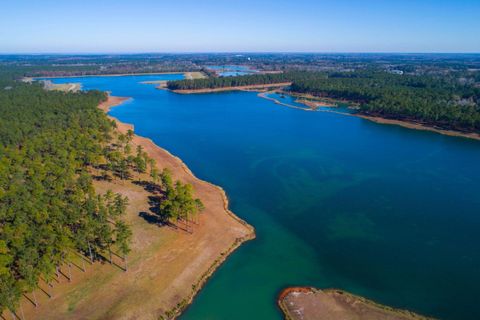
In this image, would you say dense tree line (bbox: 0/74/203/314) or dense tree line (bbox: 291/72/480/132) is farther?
dense tree line (bbox: 291/72/480/132)

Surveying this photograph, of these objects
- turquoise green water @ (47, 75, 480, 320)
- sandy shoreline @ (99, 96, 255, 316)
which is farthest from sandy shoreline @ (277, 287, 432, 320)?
sandy shoreline @ (99, 96, 255, 316)

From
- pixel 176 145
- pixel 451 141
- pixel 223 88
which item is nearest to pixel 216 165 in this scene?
pixel 176 145

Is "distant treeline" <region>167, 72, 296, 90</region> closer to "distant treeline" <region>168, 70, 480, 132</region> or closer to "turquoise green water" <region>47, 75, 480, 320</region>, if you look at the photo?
"distant treeline" <region>168, 70, 480, 132</region>

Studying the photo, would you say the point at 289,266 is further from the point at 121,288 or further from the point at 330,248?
the point at 121,288

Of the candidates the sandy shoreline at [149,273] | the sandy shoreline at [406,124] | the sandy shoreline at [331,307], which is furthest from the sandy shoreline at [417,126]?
the sandy shoreline at [331,307]

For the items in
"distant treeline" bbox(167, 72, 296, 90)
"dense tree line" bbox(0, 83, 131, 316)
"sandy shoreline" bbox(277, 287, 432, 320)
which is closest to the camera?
"sandy shoreline" bbox(277, 287, 432, 320)
